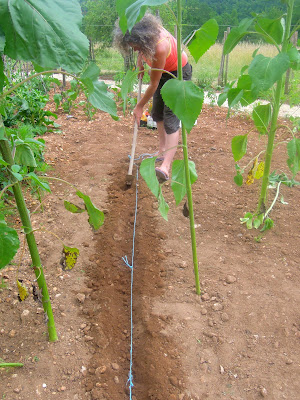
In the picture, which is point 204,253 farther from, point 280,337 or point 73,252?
point 73,252

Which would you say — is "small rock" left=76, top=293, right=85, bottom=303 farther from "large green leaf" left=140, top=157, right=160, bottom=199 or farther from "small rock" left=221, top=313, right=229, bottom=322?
"large green leaf" left=140, top=157, right=160, bottom=199

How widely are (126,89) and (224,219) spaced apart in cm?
160

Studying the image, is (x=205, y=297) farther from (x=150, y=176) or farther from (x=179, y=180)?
(x=150, y=176)

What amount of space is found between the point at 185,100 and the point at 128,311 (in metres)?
1.38

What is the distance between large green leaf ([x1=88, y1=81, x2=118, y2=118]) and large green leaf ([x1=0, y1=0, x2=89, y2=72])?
28 cm

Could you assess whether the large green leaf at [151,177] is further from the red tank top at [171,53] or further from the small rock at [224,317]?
the red tank top at [171,53]

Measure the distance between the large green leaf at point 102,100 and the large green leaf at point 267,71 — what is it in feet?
2.55

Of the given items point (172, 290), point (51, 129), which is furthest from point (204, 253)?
point (51, 129)

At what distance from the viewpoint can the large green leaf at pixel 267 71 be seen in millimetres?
1747

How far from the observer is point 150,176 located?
164 cm

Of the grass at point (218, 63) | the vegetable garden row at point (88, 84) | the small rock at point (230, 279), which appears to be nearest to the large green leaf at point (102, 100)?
the vegetable garden row at point (88, 84)

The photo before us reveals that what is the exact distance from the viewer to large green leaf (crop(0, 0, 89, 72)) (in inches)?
40.4

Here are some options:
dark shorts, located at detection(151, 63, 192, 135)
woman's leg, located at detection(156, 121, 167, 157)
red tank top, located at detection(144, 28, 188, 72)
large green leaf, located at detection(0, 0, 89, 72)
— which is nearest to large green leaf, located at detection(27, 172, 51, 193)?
large green leaf, located at detection(0, 0, 89, 72)

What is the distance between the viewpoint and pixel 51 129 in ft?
15.6
